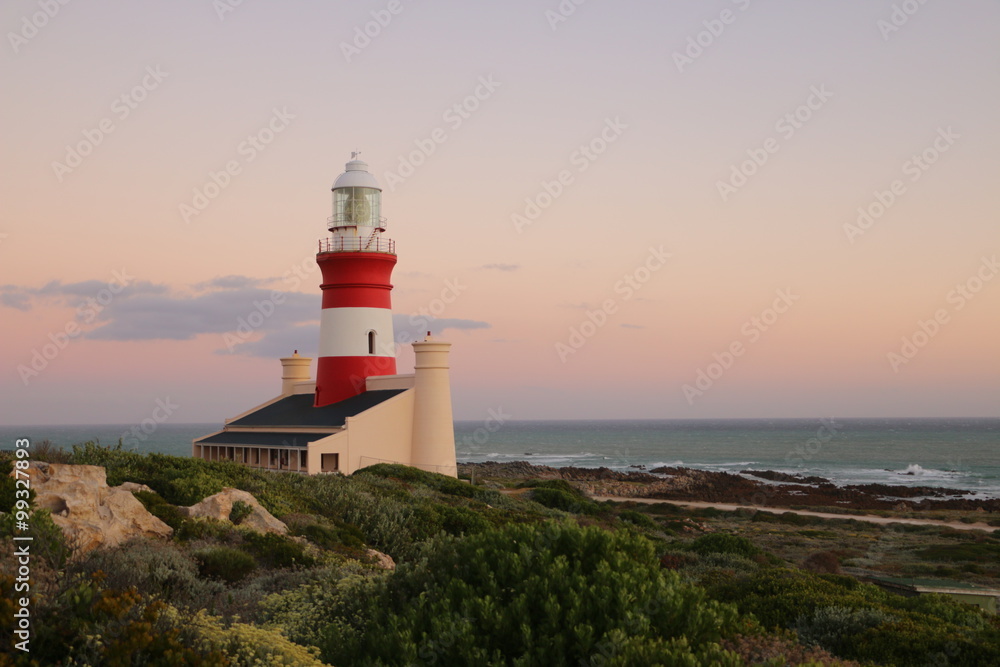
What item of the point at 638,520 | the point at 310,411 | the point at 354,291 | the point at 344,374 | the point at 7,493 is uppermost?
the point at 354,291

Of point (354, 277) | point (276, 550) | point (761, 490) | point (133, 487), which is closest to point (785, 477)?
point (761, 490)

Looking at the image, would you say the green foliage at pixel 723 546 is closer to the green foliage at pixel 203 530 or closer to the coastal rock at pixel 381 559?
the coastal rock at pixel 381 559

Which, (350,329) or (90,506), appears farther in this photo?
(350,329)

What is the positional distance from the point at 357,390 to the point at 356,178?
7.94 meters

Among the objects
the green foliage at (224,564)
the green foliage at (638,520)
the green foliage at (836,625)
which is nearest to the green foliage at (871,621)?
the green foliage at (836,625)

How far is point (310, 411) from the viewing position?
29.2 m

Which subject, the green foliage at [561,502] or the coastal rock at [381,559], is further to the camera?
the green foliage at [561,502]

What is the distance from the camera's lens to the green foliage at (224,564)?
865 centimetres

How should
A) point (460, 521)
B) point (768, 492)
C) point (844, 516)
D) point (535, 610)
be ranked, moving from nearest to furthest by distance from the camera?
point (535, 610) → point (460, 521) → point (844, 516) → point (768, 492)

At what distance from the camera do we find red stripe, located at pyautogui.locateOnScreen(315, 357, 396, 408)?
1130 inches

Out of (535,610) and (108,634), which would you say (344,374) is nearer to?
(535,610)

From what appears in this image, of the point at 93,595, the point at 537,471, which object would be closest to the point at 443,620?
the point at 93,595

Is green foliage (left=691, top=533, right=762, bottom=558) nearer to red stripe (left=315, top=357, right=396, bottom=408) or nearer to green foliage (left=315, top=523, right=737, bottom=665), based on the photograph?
green foliage (left=315, top=523, right=737, bottom=665)

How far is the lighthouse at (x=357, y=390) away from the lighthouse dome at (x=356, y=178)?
1.5 inches
